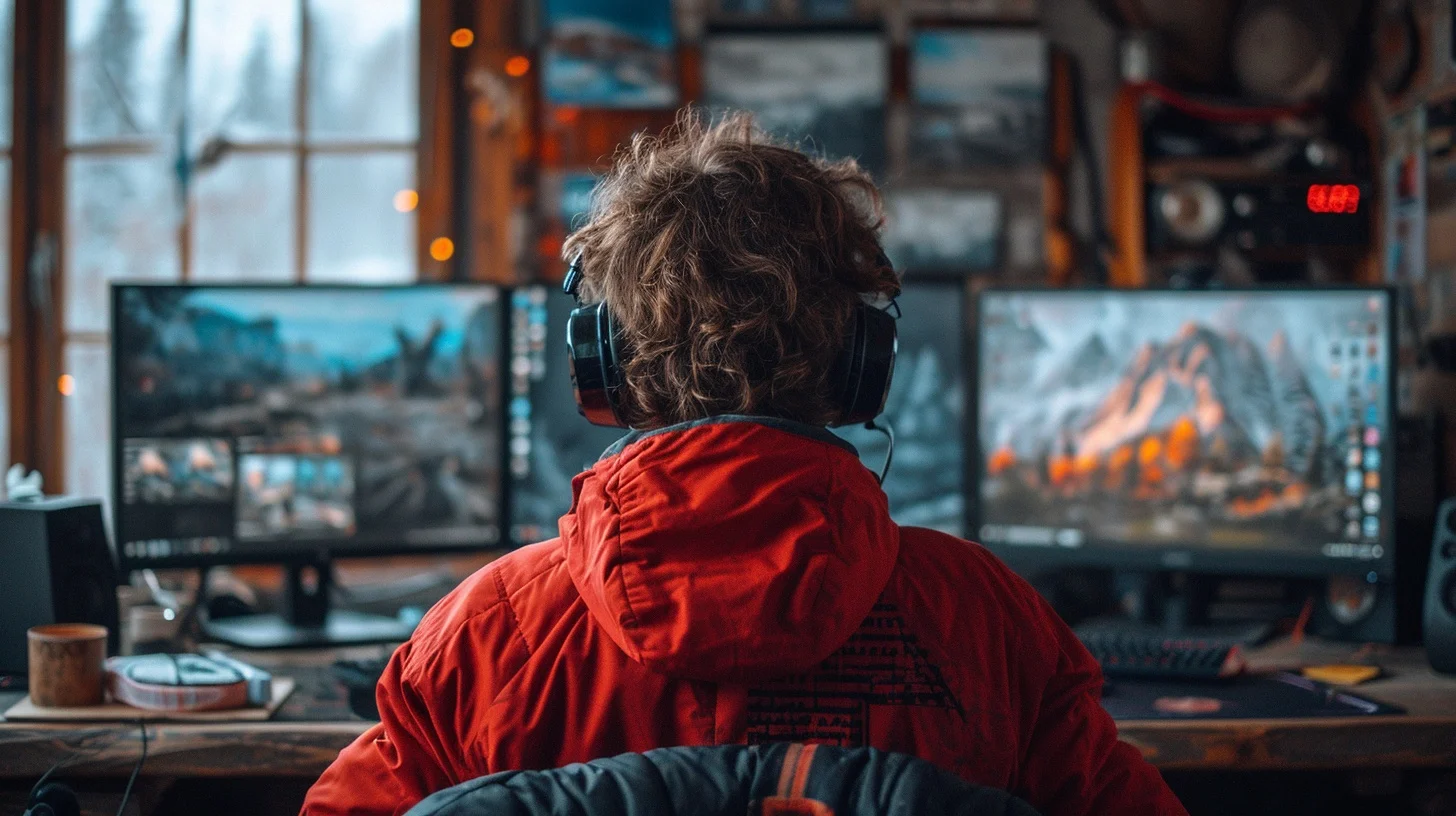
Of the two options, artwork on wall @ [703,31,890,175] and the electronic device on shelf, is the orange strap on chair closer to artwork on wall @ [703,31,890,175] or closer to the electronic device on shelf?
the electronic device on shelf

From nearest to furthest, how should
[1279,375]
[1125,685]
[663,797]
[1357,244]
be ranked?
[663,797] < [1125,685] < [1279,375] < [1357,244]

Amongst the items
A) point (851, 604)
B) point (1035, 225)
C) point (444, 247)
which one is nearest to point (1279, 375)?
point (1035, 225)

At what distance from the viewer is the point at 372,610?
2006 millimetres

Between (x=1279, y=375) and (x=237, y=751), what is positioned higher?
(x=1279, y=375)

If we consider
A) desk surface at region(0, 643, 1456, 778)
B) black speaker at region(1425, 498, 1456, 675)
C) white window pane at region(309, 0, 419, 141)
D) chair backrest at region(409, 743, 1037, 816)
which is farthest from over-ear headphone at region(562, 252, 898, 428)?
white window pane at region(309, 0, 419, 141)

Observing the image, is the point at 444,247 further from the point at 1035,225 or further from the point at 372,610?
the point at 1035,225

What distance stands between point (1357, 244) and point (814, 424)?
69.8 inches

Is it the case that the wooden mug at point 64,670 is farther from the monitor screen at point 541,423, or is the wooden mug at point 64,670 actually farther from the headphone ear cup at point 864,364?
the headphone ear cup at point 864,364

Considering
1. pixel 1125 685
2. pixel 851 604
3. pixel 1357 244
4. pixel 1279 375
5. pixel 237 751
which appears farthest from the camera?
pixel 1357 244

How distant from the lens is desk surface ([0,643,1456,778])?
4.50 ft

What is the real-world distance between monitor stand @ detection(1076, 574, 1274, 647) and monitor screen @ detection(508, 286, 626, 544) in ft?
2.59

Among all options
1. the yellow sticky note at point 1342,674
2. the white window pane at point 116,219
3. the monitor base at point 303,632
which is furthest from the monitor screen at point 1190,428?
the white window pane at point 116,219

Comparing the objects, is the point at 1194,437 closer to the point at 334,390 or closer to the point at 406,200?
the point at 334,390

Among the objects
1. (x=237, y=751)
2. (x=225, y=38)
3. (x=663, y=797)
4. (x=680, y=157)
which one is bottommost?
(x=237, y=751)
